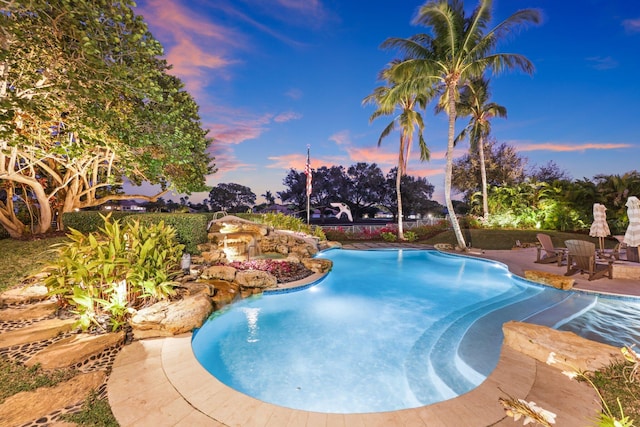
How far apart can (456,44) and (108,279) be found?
15894 millimetres

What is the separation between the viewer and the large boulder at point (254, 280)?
7312 millimetres

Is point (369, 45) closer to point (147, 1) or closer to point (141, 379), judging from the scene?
point (147, 1)

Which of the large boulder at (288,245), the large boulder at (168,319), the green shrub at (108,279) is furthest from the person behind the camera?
the large boulder at (288,245)

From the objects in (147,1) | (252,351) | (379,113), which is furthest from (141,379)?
(379,113)

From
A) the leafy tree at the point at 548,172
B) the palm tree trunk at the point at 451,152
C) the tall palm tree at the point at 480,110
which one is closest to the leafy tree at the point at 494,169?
the leafy tree at the point at 548,172

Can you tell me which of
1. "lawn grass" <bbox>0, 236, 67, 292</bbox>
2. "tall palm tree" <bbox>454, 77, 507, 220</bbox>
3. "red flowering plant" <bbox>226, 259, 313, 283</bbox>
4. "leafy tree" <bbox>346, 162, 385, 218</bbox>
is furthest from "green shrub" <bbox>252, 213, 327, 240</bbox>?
"leafy tree" <bbox>346, 162, 385, 218</bbox>

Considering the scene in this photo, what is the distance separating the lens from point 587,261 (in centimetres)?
765

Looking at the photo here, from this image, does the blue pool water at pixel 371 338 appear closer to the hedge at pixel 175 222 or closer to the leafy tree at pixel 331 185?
the hedge at pixel 175 222

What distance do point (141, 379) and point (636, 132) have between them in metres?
47.0

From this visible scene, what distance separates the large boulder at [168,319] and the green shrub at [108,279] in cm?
38

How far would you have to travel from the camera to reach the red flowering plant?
27.6 ft

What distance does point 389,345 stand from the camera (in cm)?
484

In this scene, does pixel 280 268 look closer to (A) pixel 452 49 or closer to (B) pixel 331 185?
(A) pixel 452 49

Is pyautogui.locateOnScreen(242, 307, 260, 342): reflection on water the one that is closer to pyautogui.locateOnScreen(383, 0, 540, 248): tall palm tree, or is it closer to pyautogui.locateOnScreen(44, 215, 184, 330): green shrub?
pyautogui.locateOnScreen(44, 215, 184, 330): green shrub
